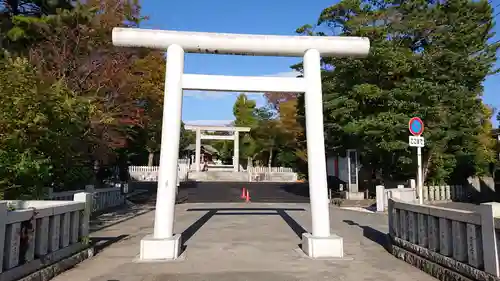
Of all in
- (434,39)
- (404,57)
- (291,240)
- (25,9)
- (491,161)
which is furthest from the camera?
(491,161)

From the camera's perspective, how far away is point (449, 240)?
5.40 m

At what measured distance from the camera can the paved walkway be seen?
19.1 ft

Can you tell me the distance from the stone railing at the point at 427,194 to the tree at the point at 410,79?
0.87 metres

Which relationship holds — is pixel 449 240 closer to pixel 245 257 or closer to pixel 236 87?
pixel 245 257

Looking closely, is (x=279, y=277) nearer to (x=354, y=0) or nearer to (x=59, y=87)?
(x=59, y=87)

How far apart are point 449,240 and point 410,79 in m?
11.7

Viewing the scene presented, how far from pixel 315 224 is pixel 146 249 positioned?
310cm

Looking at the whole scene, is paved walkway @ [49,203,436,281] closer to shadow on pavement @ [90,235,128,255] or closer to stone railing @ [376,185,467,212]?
shadow on pavement @ [90,235,128,255]

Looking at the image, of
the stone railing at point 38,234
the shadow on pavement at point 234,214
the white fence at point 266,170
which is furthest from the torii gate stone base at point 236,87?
the white fence at point 266,170

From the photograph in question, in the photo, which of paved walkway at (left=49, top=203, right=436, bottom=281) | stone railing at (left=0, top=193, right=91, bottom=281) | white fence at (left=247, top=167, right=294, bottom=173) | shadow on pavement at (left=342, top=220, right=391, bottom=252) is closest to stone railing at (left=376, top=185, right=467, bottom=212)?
paved walkway at (left=49, top=203, right=436, bottom=281)

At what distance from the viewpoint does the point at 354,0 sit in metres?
18.0

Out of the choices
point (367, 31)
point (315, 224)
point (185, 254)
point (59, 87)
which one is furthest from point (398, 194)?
point (59, 87)

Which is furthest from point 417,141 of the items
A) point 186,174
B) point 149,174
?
point 149,174

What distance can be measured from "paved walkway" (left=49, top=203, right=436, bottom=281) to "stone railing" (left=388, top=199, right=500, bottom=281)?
288 millimetres
